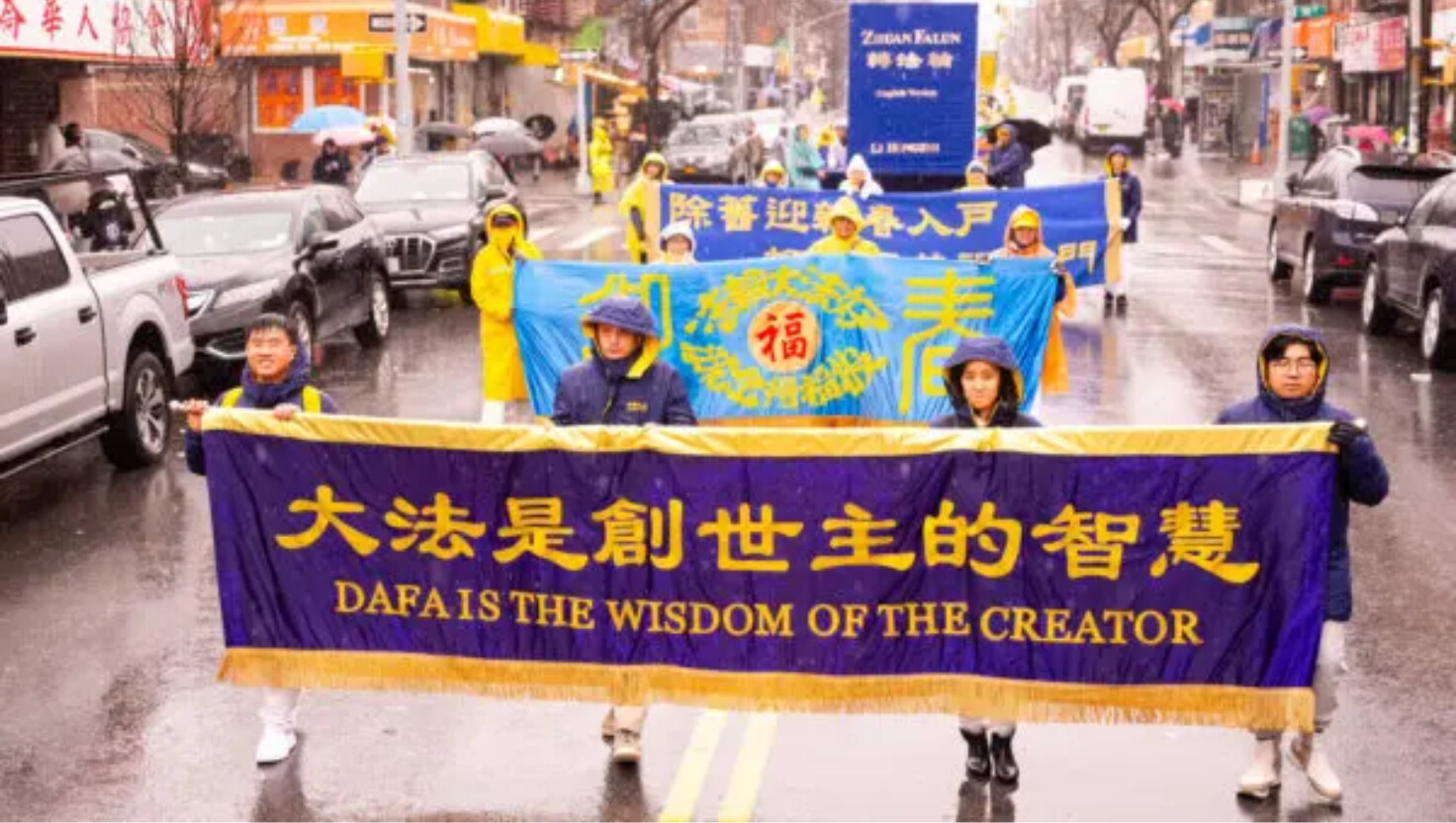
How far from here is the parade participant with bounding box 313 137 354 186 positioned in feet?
105

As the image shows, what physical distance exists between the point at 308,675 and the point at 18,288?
5.64 meters

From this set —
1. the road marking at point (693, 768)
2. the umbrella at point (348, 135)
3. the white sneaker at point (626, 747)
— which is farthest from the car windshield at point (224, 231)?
Answer: the umbrella at point (348, 135)

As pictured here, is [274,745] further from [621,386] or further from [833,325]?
[833,325]

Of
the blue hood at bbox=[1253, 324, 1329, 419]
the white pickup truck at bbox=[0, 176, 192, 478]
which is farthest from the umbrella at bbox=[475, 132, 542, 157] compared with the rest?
the blue hood at bbox=[1253, 324, 1329, 419]

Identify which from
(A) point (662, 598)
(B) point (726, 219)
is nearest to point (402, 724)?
(A) point (662, 598)

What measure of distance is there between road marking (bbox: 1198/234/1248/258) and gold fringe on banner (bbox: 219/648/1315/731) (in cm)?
2397

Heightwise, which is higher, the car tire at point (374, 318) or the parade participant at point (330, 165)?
the parade participant at point (330, 165)

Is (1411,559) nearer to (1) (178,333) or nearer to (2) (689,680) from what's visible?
(2) (689,680)

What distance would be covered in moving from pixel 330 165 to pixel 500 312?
20.6 meters

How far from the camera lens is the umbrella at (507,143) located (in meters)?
38.3

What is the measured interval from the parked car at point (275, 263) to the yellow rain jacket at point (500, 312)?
15.4ft

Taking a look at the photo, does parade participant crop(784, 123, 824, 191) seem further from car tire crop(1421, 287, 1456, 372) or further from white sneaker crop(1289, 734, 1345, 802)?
white sneaker crop(1289, 734, 1345, 802)

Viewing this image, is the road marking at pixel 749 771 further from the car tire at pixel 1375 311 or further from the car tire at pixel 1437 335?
the car tire at pixel 1375 311

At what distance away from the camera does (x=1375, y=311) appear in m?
19.8
